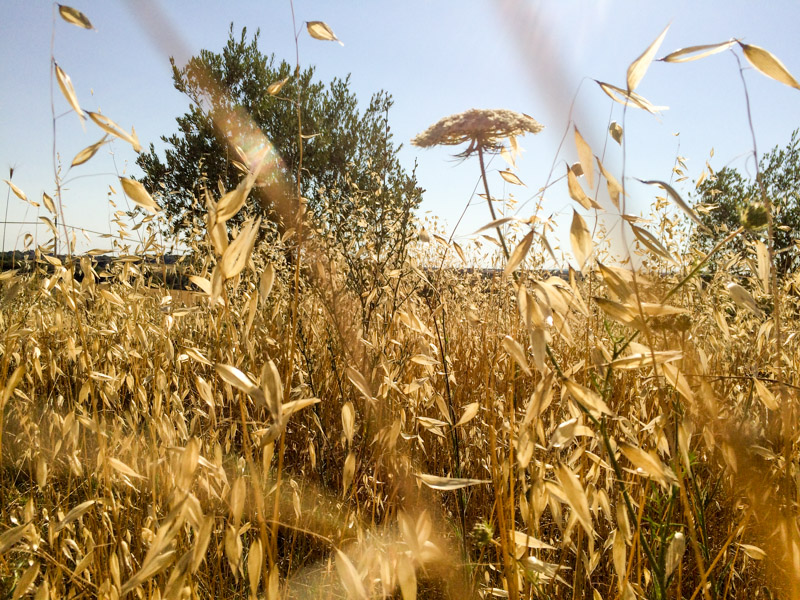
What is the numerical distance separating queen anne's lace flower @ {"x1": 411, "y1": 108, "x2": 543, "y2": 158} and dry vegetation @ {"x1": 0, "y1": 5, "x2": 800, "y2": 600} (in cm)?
43

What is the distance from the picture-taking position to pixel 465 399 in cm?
147

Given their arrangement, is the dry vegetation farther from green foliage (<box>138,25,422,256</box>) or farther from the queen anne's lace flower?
green foliage (<box>138,25,422,256</box>)

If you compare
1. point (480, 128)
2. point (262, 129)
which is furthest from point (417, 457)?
point (262, 129)

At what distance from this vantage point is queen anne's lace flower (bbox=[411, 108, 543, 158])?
52.0 inches

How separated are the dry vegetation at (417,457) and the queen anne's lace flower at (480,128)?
0.43 meters

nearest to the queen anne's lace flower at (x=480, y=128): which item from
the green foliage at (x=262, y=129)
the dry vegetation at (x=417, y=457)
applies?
the dry vegetation at (x=417, y=457)

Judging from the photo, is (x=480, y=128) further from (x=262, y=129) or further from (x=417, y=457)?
(x=262, y=129)

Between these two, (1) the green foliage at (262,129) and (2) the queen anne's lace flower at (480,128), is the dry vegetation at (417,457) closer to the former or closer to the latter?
(2) the queen anne's lace flower at (480,128)

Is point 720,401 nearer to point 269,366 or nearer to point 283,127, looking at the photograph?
point 269,366

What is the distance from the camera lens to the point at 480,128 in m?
1.32

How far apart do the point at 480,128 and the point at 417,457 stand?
0.88m

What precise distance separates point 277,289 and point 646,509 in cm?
155

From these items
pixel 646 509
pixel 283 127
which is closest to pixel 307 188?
pixel 283 127

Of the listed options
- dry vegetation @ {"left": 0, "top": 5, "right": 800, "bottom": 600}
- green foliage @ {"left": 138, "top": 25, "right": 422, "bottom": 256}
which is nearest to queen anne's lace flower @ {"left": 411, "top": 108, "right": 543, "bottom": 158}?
dry vegetation @ {"left": 0, "top": 5, "right": 800, "bottom": 600}
